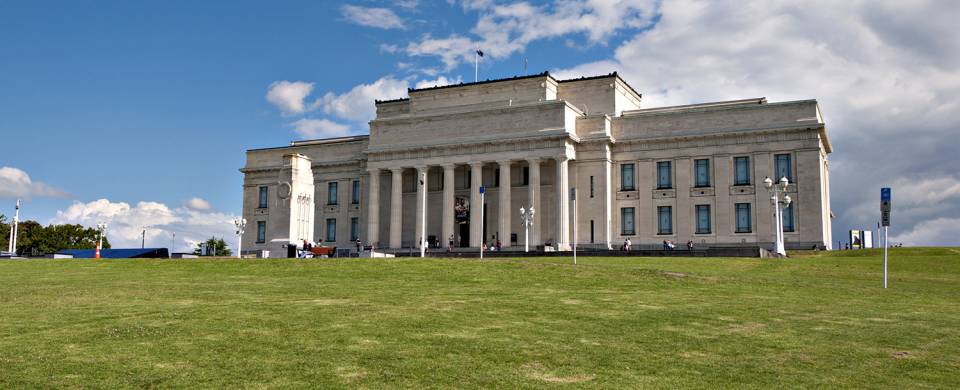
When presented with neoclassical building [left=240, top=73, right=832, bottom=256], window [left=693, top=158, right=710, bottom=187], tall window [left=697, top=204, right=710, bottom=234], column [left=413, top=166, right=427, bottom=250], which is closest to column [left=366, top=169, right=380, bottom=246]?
neoclassical building [left=240, top=73, right=832, bottom=256]

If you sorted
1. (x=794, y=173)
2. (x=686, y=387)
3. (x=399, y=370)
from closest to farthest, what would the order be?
(x=686, y=387)
(x=399, y=370)
(x=794, y=173)

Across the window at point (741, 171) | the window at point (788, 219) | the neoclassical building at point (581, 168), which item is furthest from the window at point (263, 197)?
the window at point (788, 219)

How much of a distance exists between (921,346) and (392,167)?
220 feet

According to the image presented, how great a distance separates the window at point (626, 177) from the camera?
73.4 metres

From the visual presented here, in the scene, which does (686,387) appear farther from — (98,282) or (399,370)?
(98,282)

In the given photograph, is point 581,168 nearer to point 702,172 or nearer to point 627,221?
point 627,221

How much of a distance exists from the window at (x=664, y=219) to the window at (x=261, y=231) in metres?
42.4

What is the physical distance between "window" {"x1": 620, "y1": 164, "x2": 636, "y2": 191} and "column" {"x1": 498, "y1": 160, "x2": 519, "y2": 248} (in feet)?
33.3

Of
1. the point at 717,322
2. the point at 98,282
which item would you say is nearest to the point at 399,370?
the point at 717,322

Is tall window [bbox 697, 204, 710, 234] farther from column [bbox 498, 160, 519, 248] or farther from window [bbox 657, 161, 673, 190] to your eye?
column [bbox 498, 160, 519, 248]

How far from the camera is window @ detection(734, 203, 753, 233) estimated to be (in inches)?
2699

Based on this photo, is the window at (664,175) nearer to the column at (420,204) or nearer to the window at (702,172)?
the window at (702,172)

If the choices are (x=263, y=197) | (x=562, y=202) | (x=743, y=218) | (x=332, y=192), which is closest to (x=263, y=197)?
(x=263, y=197)

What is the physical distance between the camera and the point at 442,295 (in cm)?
2305
